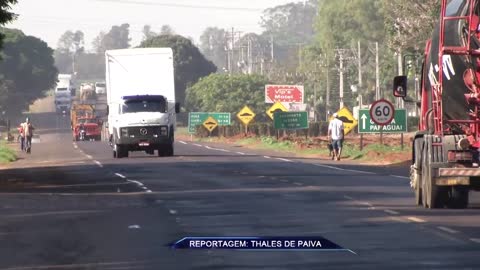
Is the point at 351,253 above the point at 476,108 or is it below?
below

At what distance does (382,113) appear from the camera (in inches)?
2028

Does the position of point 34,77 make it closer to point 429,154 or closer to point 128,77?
point 128,77

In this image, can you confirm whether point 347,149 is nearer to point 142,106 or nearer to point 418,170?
point 142,106

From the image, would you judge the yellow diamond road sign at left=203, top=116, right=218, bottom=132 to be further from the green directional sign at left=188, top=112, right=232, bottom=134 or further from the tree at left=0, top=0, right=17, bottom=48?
the tree at left=0, top=0, right=17, bottom=48

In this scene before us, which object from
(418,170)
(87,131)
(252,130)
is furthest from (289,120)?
(418,170)

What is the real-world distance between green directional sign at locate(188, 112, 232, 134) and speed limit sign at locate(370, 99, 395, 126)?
44995 millimetres

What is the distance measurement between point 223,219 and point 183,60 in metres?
141

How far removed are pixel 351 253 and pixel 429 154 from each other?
7.57 m

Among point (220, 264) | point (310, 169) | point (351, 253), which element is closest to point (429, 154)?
point (351, 253)

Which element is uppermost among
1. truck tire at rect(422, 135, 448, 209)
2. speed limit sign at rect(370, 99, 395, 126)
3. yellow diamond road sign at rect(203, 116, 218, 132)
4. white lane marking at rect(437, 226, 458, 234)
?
speed limit sign at rect(370, 99, 395, 126)

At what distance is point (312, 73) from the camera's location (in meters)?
149
